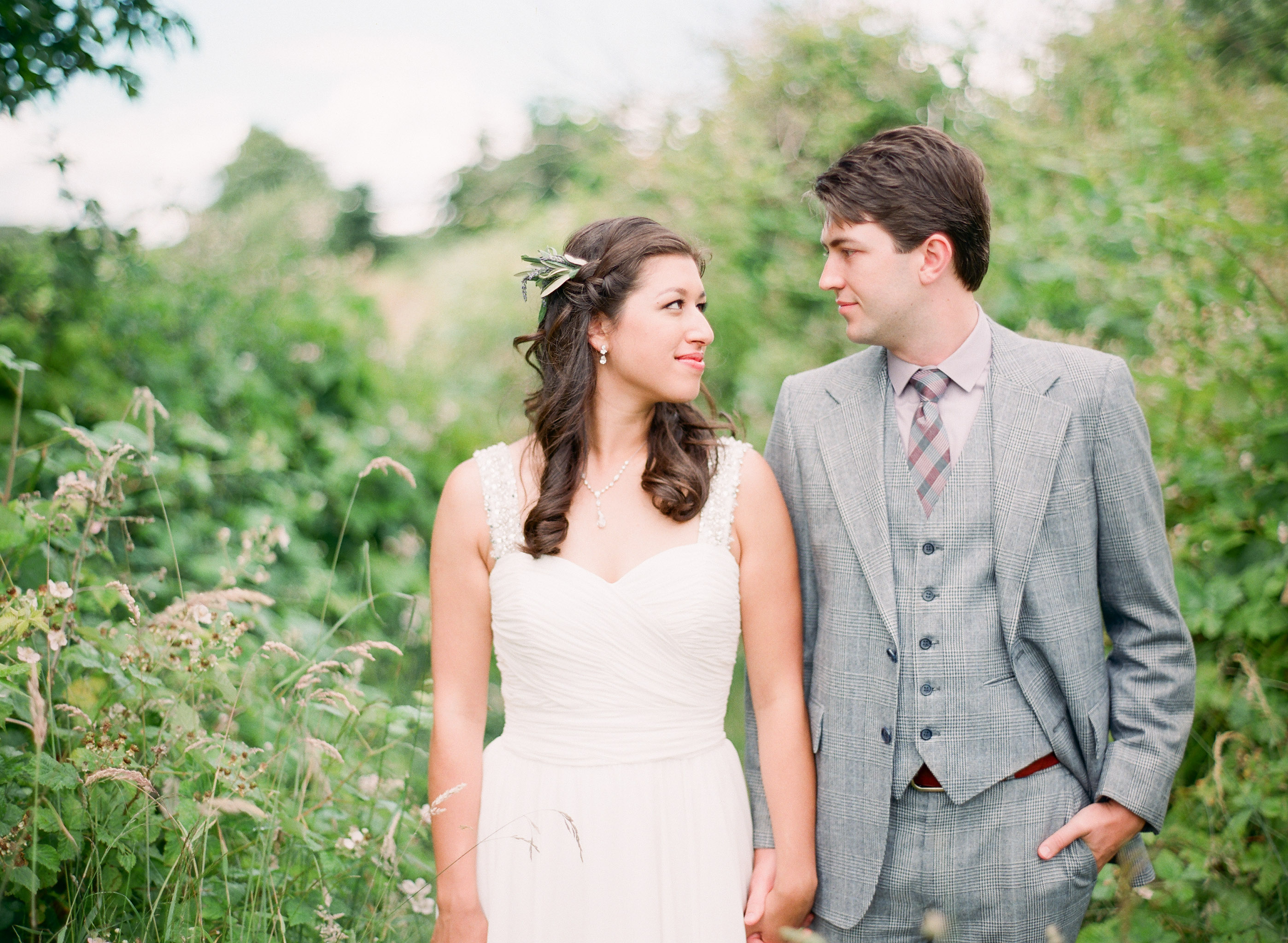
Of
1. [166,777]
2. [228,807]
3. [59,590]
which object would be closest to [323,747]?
[228,807]

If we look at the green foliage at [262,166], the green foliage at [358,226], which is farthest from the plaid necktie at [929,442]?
the green foliage at [358,226]

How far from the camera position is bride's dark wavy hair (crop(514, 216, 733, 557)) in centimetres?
219

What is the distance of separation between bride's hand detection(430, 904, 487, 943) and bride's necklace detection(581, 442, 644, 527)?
0.88m

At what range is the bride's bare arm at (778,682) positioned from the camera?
2061 mm

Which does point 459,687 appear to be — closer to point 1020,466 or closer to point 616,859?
point 616,859

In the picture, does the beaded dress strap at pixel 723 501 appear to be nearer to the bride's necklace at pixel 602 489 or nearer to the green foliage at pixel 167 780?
the bride's necklace at pixel 602 489

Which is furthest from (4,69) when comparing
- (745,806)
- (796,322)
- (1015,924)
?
(796,322)

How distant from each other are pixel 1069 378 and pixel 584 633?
116cm

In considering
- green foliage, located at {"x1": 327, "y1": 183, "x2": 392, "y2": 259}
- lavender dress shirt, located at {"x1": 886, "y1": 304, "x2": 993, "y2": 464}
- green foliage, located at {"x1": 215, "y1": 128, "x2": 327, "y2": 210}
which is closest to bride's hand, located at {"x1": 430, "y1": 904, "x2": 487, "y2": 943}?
lavender dress shirt, located at {"x1": 886, "y1": 304, "x2": 993, "y2": 464}

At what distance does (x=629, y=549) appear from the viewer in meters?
2.19

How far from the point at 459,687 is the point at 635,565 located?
1.58 ft

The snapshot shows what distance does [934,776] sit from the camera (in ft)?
6.47

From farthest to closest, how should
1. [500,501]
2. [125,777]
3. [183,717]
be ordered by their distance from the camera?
[500,501]
[183,717]
[125,777]

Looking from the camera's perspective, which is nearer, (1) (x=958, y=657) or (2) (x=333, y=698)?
(1) (x=958, y=657)
